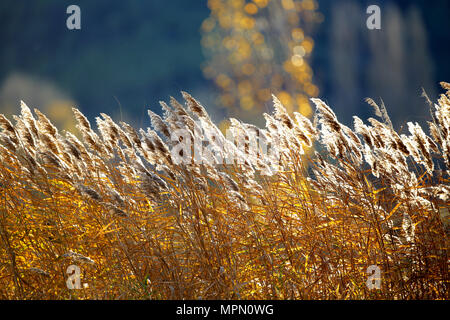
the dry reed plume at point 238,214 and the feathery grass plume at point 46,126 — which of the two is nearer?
the dry reed plume at point 238,214

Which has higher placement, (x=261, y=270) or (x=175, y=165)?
(x=175, y=165)

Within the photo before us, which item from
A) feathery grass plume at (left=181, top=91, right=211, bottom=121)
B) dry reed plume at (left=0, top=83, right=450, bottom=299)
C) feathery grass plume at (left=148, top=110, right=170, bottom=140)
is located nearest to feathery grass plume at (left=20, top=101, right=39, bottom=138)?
dry reed plume at (left=0, top=83, right=450, bottom=299)

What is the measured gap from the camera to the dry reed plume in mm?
2191

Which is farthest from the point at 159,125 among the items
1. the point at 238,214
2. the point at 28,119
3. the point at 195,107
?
the point at 28,119

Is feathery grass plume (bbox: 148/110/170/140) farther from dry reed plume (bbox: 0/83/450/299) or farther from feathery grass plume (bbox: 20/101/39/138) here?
feathery grass plume (bbox: 20/101/39/138)

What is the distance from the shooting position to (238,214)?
247 centimetres

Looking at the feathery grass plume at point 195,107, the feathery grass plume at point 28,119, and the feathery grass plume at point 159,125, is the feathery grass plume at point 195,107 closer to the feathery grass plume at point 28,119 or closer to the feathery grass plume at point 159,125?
the feathery grass plume at point 159,125

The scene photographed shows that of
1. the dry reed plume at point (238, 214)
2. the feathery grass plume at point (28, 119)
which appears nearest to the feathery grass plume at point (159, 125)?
the dry reed plume at point (238, 214)

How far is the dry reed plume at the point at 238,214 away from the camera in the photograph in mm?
A: 2191

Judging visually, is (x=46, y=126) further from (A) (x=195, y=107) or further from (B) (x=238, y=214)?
(B) (x=238, y=214)
